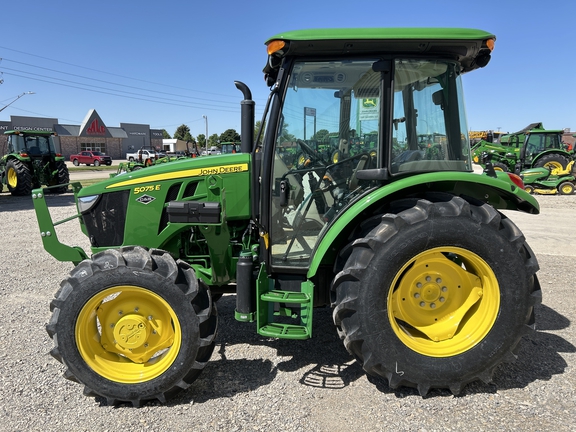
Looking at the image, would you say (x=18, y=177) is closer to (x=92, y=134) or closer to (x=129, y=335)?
(x=129, y=335)

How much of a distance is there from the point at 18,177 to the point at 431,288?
14.9 metres

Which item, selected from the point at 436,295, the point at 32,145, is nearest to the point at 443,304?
the point at 436,295

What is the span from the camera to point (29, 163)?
14.3 metres

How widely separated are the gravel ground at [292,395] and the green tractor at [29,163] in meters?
12.0

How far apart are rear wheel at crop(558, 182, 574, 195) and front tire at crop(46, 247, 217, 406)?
15149 millimetres

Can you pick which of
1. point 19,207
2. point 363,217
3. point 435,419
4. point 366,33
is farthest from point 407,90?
point 19,207

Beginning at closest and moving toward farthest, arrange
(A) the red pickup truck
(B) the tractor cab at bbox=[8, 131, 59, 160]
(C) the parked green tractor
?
1. (C) the parked green tractor
2. (B) the tractor cab at bbox=[8, 131, 59, 160]
3. (A) the red pickup truck

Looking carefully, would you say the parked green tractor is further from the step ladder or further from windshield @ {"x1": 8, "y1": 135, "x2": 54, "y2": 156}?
windshield @ {"x1": 8, "y1": 135, "x2": 54, "y2": 156}

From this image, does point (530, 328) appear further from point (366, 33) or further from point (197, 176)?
point (197, 176)

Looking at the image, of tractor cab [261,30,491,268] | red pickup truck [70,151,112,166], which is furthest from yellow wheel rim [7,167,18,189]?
red pickup truck [70,151,112,166]

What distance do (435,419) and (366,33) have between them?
2.44 metres

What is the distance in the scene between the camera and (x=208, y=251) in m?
3.24

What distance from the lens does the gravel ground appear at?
8.07 feet

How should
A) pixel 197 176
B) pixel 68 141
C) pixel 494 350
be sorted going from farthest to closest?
pixel 68 141 → pixel 197 176 → pixel 494 350
